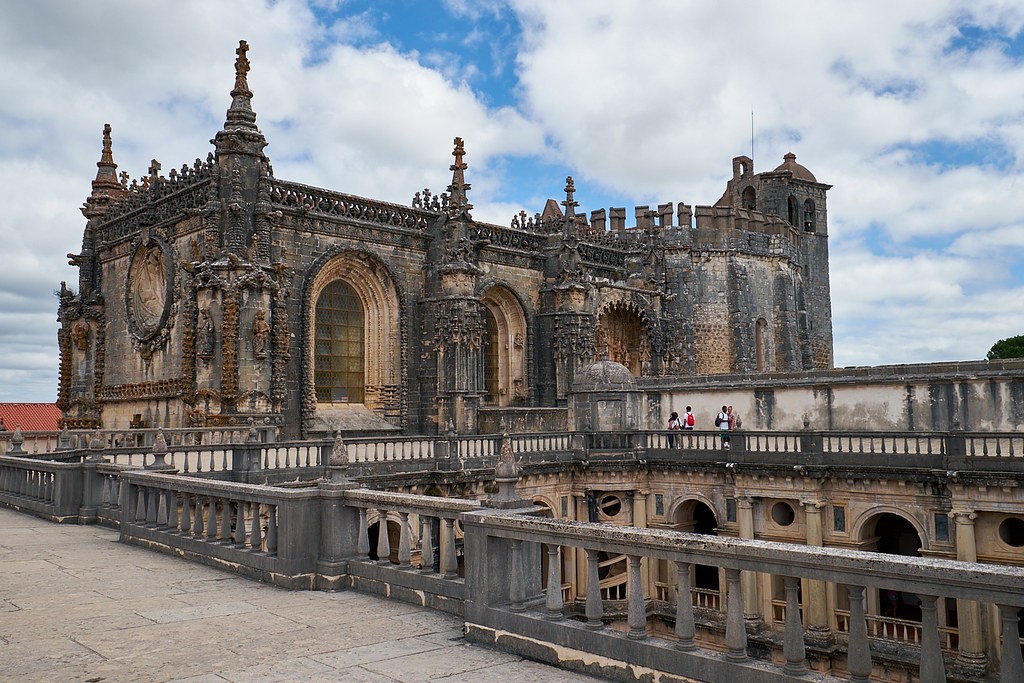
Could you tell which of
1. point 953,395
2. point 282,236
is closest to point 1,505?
point 282,236

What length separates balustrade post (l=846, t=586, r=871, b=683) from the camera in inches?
188

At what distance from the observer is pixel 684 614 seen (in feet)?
18.2

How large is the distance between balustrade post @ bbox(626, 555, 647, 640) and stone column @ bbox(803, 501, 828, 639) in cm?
1775

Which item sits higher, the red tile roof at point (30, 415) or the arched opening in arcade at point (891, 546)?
the red tile roof at point (30, 415)

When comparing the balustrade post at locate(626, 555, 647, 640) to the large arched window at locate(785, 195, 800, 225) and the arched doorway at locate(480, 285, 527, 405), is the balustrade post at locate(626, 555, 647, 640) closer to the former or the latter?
the arched doorway at locate(480, 285, 527, 405)

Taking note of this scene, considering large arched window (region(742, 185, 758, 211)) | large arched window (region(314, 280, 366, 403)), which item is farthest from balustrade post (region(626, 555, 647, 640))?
large arched window (region(742, 185, 758, 211))

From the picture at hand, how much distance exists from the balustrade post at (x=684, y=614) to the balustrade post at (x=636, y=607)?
238 millimetres

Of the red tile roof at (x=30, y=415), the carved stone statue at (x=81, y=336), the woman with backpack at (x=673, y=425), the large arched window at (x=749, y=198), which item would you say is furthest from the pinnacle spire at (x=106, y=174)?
the large arched window at (x=749, y=198)

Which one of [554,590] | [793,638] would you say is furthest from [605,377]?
[793,638]

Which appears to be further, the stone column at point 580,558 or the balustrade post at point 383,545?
the stone column at point 580,558

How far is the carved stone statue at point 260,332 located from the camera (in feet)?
69.5

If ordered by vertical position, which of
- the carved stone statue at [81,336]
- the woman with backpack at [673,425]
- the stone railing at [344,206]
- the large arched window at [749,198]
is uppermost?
the large arched window at [749,198]

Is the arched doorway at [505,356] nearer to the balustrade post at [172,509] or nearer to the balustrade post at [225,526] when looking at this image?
the balustrade post at [172,509]

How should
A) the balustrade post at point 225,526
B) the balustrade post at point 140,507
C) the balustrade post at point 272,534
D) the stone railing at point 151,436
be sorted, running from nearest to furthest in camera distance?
the balustrade post at point 272,534 < the balustrade post at point 225,526 < the balustrade post at point 140,507 < the stone railing at point 151,436
